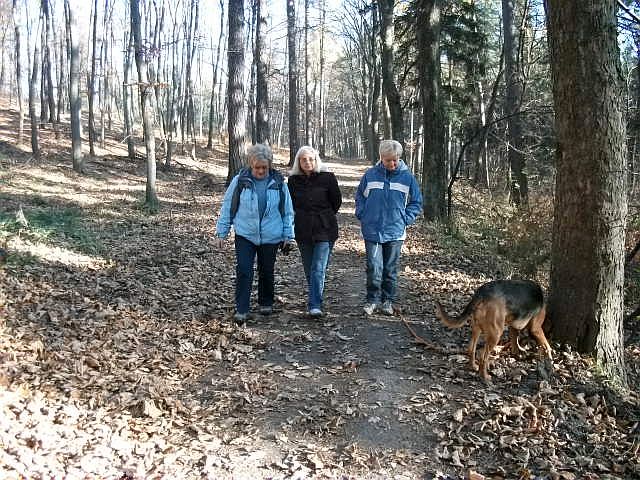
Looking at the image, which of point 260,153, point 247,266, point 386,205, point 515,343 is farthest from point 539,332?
point 260,153

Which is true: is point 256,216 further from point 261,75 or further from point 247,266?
point 261,75

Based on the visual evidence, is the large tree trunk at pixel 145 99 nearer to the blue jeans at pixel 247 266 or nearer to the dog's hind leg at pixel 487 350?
the blue jeans at pixel 247 266

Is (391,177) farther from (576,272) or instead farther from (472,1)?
(472,1)

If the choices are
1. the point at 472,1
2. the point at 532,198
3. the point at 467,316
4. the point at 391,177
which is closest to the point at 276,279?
the point at 391,177

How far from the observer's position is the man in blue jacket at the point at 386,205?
6.24m

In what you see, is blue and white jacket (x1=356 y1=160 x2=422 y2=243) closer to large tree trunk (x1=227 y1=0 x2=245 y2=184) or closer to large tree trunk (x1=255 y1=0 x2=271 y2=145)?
large tree trunk (x1=227 y1=0 x2=245 y2=184)

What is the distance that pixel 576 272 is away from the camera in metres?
5.07

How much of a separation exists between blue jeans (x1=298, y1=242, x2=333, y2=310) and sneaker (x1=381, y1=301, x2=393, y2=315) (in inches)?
32.3

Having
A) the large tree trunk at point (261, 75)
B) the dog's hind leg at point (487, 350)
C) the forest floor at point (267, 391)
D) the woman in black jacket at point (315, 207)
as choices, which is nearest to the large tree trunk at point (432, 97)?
the forest floor at point (267, 391)

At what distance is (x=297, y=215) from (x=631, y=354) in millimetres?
4397

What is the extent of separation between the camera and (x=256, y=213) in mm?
6094

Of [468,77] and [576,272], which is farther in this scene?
[468,77]

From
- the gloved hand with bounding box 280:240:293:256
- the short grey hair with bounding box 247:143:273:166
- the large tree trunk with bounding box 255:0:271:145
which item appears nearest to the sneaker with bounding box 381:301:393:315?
the gloved hand with bounding box 280:240:293:256

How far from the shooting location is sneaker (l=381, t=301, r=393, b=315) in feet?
21.6
